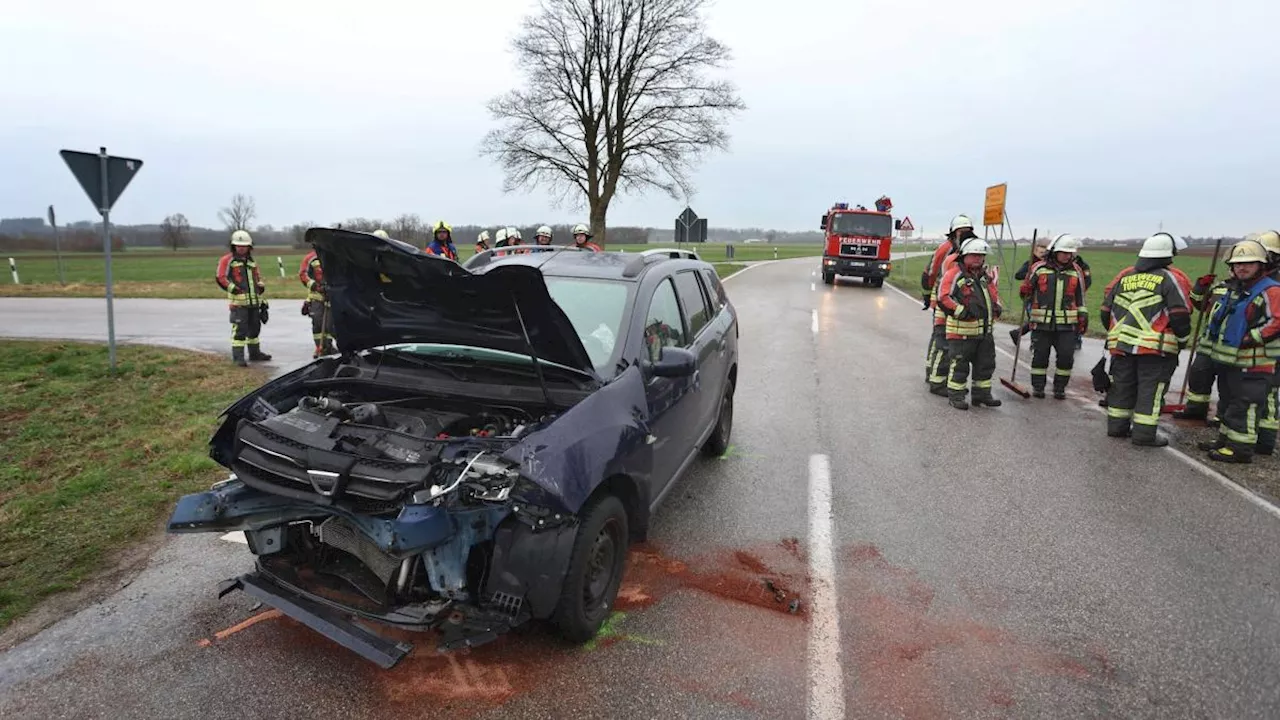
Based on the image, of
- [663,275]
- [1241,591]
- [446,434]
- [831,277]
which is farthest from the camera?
[831,277]

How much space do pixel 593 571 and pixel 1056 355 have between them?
289 inches

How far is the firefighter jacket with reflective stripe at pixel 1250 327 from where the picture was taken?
5789 mm

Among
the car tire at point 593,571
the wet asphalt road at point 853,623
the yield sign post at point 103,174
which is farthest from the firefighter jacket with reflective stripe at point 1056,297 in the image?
the yield sign post at point 103,174

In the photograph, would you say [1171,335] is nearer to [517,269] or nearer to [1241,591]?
[1241,591]

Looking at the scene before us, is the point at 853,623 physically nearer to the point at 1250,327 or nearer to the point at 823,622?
the point at 823,622

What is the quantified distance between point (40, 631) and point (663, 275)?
3.77 meters

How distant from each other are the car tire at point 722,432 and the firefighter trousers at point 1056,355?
183 inches

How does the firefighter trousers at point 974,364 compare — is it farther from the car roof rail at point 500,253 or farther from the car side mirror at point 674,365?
the car side mirror at point 674,365

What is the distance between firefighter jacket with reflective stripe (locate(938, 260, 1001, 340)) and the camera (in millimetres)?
7555

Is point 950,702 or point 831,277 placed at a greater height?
point 831,277

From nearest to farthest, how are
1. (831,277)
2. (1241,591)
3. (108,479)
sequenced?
(1241,591) < (108,479) < (831,277)

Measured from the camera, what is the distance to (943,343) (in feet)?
27.3

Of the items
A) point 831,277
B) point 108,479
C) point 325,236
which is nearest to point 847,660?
point 325,236

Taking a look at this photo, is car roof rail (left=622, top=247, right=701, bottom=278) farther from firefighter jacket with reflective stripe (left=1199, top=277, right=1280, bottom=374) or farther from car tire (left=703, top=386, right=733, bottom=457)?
firefighter jacket with reflective stripe (left=1199, top=277, right=1280, bottom=374)
